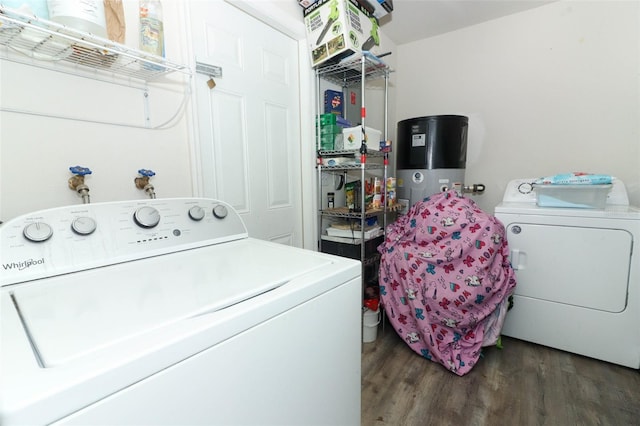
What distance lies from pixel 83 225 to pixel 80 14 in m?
0.60

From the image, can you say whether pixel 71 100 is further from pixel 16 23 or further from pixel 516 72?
pixel 516 72

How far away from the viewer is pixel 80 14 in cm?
83

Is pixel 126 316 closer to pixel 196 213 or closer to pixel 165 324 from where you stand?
pixel 165 324

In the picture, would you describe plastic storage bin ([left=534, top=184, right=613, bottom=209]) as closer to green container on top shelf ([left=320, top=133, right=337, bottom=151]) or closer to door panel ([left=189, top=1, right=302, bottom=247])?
green container on top shelf ([left=320, top=133, right=337, bottom=151])

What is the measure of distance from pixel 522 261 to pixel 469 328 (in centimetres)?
59

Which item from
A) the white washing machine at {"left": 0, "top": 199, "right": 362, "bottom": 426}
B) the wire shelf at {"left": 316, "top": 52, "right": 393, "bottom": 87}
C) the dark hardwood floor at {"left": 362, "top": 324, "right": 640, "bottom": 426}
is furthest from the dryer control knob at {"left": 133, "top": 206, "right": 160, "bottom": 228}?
the wire shelf at {"left": 316, "top": 52, "right": 393, "bottom": 87}

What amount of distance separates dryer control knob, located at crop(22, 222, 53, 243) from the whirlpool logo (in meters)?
0.05

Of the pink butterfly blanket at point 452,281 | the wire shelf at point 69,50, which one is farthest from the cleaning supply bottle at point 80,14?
the pink butterfly blanket at point 452,281

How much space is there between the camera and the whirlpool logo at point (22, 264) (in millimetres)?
682

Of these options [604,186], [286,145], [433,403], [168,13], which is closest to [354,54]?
[286,145]

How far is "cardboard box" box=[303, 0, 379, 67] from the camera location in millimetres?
1661

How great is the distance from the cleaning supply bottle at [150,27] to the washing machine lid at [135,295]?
0.75 m

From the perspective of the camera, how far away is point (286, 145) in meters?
1.88

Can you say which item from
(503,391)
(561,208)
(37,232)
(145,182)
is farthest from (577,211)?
(37,232)
